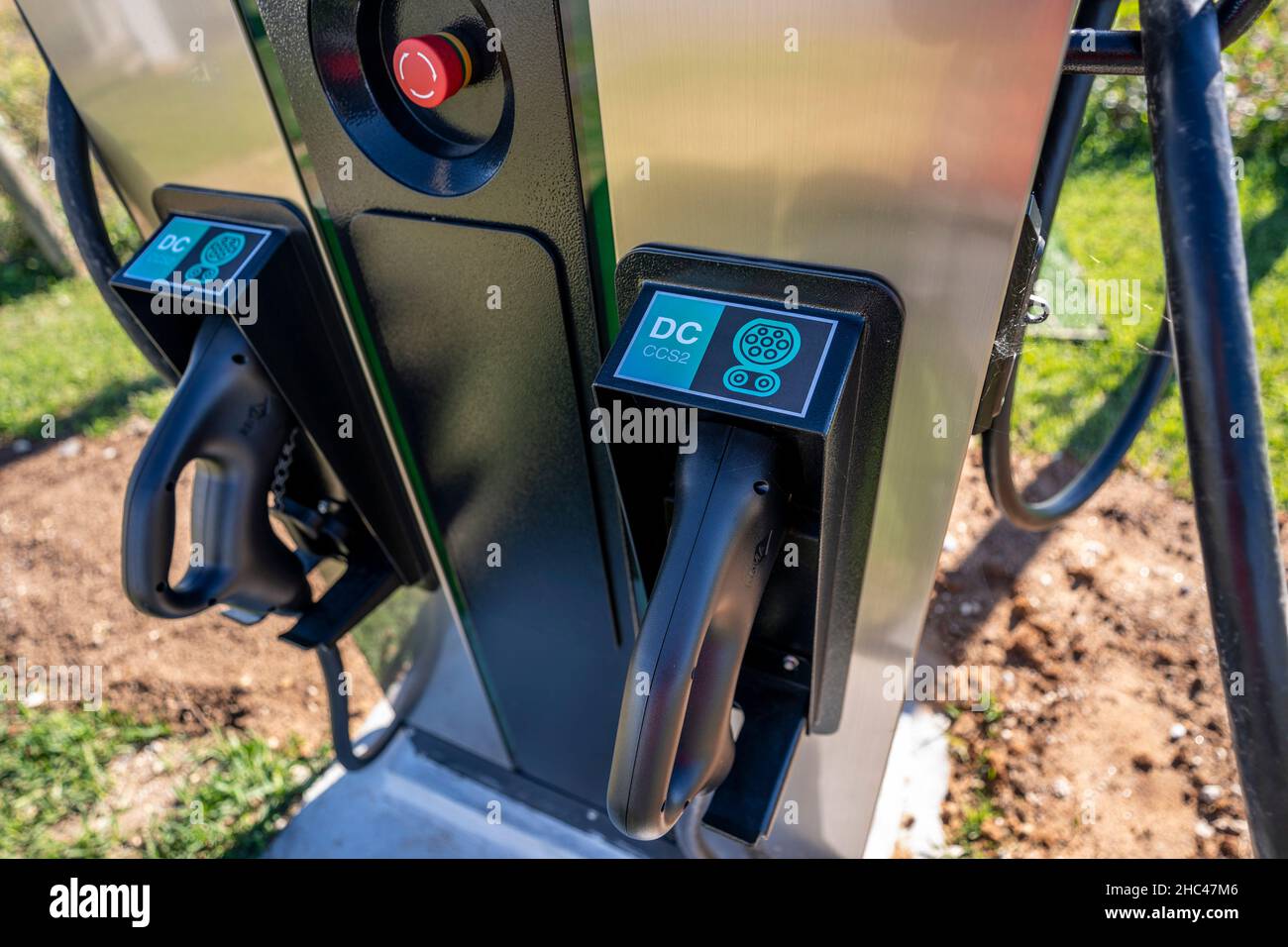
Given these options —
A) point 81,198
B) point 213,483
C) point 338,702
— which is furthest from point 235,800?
point 81,198

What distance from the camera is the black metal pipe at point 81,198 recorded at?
1.08 metres

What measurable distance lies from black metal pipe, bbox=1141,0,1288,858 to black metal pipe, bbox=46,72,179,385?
107 cm

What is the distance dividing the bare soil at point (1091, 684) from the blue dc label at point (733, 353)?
1457 millimetres

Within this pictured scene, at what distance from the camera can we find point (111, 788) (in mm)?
2035

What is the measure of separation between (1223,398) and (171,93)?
1.07 metres

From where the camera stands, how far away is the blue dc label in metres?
0.67

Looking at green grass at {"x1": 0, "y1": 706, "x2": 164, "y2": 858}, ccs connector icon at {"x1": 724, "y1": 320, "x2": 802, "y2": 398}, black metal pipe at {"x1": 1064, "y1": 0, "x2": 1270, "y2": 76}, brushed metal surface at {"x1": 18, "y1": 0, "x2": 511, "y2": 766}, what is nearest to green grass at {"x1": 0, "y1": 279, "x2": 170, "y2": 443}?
green grass at {"x1": 0, "y1": 706, "x2": 164, "y2": 858}

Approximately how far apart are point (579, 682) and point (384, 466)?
0.45 m

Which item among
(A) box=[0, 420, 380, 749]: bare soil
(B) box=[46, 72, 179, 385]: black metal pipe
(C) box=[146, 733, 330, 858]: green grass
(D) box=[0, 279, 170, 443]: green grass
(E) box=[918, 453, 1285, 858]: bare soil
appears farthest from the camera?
(D) box=[0, 279, 170, 443]: green grass

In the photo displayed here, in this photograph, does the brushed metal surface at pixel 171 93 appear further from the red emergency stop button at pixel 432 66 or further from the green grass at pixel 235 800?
the green grass at pixel 235 800

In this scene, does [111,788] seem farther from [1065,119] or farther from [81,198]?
[1065,119]

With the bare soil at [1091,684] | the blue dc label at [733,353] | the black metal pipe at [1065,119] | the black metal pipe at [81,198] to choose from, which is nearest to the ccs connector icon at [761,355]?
the blue dc label at [733,353]

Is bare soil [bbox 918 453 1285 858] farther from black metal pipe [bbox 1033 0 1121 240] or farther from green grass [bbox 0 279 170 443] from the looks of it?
green grass [bbox 0 279 170 443]

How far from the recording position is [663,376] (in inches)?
27.3
